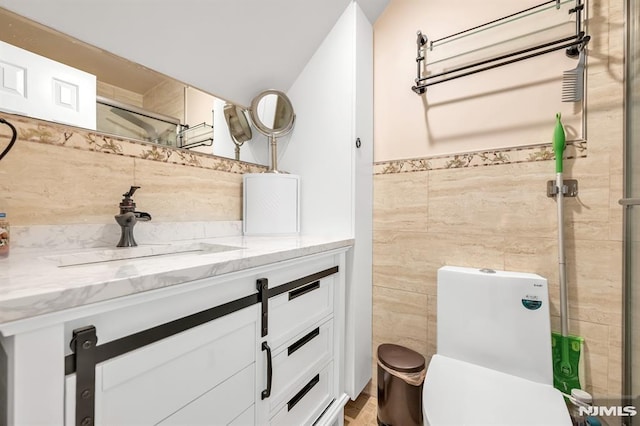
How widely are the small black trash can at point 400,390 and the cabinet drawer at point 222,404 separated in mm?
671

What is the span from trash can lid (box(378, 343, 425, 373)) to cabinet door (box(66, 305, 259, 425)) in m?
0.68

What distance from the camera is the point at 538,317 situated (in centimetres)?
101

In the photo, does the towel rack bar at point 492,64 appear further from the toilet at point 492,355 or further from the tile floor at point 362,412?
the tile floor at point 362,412

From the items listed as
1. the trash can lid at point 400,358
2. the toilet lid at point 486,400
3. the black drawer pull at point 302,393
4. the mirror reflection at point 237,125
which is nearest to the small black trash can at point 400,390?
the trash can lid at point 400,358

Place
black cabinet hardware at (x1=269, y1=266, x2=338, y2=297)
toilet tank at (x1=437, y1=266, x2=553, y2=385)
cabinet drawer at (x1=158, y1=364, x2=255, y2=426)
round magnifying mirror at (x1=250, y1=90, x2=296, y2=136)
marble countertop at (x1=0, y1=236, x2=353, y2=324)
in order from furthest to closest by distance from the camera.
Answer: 1. round magnifying mirror at (x1=250, y1=90, x2=296, y2=136)
2. toilet tank at (x1=437, y1=266, x2=553, y2=385)
3. black cabinet hardware at (x1=269, y1=266, x2=338, y2=297)
4. cabinet drawer at (x1=158, y1=364, x2=255, y2=426)
5. marble countertop at (x1=0, y1=236, x2=353, y2=324)

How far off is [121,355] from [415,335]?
4.21 feet

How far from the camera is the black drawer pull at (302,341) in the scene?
38.2 inches

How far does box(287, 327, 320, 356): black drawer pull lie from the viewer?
38.2 inches

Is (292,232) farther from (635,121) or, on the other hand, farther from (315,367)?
(635,121)

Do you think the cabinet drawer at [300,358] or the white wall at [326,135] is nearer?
the cabinet drawer at [300,358]

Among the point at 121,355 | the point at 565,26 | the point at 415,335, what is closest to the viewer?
the point at 121,355

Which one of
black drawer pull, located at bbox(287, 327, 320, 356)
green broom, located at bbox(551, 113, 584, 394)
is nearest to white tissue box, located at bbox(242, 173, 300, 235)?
black drawer pull, located at bbox(287, 327, 320, 356)

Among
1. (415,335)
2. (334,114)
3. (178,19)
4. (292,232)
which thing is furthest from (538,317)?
(178,19)

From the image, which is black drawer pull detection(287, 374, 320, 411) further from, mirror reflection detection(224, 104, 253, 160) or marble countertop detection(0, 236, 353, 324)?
mirror reflection detection(224, 104, 253, 160)
